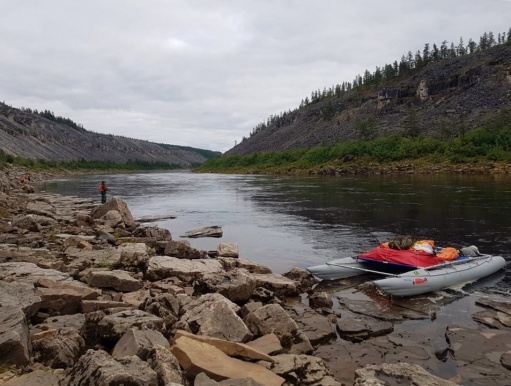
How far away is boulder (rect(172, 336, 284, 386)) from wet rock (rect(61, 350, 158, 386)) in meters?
0.79

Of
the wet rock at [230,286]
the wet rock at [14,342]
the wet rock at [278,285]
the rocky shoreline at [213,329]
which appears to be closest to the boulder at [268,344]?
the rocky shoreline at [213,329]

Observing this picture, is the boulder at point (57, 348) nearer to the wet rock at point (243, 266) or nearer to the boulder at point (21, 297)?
the boulder at point (21, 297)

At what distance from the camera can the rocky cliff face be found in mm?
99688

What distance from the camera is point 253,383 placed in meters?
5.03

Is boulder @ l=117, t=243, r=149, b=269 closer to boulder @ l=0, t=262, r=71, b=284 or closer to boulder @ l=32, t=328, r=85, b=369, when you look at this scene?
boulder @ l=0, t=262, r=71, b=284

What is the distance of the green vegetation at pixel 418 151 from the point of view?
68625mm

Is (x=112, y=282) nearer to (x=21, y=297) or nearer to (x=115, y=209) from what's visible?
(x=21, y=297)

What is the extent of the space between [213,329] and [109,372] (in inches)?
105

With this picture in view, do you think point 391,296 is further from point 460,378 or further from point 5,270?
point 5,270

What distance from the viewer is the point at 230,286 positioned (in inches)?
375

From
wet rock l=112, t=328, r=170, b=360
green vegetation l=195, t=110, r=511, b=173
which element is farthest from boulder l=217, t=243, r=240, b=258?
green vegetation l=195, t=110, r=511, b=173

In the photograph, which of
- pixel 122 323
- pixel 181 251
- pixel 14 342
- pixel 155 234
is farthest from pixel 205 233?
pixel 14 342

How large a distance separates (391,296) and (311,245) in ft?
22.1

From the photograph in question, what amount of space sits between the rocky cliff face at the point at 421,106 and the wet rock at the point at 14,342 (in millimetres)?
85352
